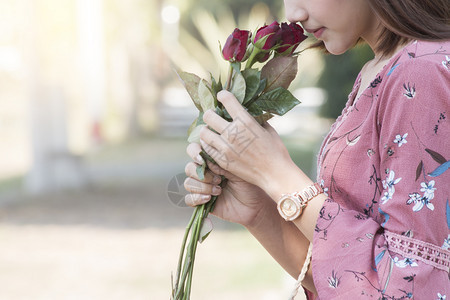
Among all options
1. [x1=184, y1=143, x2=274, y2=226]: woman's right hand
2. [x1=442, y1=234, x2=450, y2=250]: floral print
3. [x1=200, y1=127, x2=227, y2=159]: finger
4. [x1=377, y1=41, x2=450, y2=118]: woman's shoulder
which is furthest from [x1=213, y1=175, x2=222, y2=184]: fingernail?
[x1=442, y1=234, x2=450, y2=250]: floral print

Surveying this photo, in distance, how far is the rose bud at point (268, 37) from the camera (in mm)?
1519

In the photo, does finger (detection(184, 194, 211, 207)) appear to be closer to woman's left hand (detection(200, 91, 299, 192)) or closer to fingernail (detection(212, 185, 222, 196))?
fingernail (detection(212, 185, 222, 196))

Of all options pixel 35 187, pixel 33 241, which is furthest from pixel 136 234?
pixel 35 187

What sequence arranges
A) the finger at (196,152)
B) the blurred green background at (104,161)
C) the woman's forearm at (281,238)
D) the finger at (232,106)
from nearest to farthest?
the finger at (232,106) → the finger at (196,152) → the woman's forearm at (281,238) → the blurred green background at (104,161)

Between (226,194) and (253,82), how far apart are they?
310mm

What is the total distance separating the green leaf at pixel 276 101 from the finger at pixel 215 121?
0.12m

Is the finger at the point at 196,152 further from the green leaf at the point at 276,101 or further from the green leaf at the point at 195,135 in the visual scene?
the green leaf at the point at 276,101

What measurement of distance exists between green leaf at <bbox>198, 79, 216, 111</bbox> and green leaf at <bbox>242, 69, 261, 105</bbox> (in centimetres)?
8

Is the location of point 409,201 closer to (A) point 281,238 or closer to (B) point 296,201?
(B) point 296,201

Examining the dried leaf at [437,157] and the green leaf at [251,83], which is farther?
the green leaf at [251,83]

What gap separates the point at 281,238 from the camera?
5.61 ft

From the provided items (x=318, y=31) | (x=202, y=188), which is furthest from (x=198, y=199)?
(x=318, y=31)

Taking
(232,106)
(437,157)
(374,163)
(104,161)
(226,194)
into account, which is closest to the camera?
(437,157)

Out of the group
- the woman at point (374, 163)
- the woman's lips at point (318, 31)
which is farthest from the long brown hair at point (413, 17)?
the woman's lips at point (318, 31)
